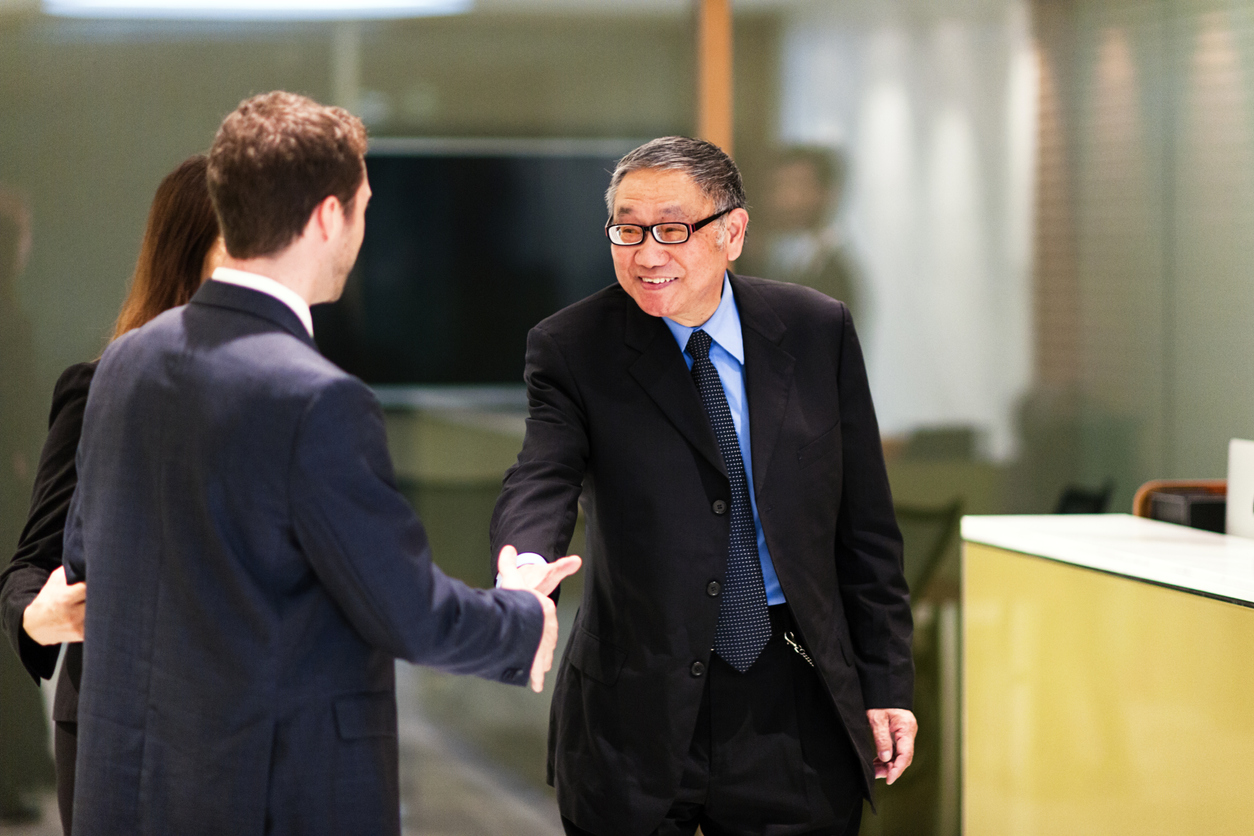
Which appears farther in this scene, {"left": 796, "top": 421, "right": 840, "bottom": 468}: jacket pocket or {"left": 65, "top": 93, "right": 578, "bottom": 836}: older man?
{"left": 796, "top": 421, "right": 840, "bottom": 468}: jacket pocket

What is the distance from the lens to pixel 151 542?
58.9 inches

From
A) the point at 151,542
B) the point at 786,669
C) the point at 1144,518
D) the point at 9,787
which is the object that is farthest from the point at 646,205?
the point at 9,787

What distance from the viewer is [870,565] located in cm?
221

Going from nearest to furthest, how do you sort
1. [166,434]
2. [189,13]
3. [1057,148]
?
[166,434]
[189,13]
[1057,148]

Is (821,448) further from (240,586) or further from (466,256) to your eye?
(466,256)

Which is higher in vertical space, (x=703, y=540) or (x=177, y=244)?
(x=177, y=244)

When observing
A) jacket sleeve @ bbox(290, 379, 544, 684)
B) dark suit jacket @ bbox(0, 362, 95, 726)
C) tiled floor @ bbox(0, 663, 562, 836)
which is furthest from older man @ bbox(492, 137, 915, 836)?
tiled floor @ bbox(0, 663, 562, 836)

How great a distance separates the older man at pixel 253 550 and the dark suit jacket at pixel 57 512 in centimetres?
49

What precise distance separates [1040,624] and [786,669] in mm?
1047

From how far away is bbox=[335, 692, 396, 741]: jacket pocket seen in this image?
1.53 m

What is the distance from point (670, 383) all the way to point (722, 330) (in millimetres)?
159

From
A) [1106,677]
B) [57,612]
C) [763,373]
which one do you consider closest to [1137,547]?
[1106,677]

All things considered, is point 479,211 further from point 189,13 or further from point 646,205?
point 646,205

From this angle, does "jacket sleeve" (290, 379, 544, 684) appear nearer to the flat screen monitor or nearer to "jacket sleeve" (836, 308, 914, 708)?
"jacket sleeve" (836, 308, 914, 708)
